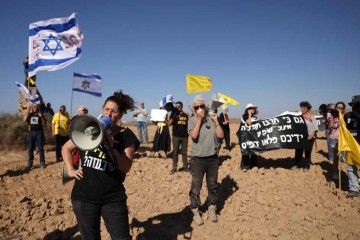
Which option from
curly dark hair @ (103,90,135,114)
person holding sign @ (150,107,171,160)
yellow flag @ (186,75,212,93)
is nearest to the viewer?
curly dark hair @ (103,90,135,114)

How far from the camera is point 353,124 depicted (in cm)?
561

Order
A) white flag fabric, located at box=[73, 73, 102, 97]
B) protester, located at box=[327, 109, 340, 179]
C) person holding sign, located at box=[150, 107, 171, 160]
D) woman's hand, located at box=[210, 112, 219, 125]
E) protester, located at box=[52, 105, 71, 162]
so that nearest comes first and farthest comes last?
1. woman's hand, located at box=[210, 112, 219, 125]
2. protester, located at box=[327, 109, 340, 179]
3. person holding sign, located at box=[150, 107, 171, 160]
4. protester, located at box=[52, 105, 71, 162]
5. white flag fabric, located at box=[73, 73, 102, 97]

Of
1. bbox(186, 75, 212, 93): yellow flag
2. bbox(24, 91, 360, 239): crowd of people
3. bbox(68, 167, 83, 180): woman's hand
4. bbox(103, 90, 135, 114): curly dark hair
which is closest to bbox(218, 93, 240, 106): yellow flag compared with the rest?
bbox(24, 91, 360, 239): crowd of people

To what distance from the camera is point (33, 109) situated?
25.2ft

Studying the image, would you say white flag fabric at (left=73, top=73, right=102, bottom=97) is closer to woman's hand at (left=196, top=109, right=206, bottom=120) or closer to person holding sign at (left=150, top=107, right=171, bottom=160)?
person holding sign at (left=150, top=107, right=171, bottom=160)

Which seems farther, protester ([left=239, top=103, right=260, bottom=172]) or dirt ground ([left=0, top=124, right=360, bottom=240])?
protester ([left=239, top=103, right=260, bottom=172])

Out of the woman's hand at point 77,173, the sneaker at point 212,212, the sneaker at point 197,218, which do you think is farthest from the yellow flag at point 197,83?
the woman's hand at point 77,173

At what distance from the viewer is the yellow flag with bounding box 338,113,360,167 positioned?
17.3 feet

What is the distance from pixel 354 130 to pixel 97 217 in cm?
560

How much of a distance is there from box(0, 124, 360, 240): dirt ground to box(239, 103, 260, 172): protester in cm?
26

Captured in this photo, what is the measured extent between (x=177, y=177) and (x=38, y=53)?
5.07 metres

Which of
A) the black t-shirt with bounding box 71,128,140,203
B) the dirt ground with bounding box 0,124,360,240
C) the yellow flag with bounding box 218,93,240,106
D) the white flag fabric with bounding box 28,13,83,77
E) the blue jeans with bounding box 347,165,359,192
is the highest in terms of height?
the white flag fabric with bounding box 28,13,83,77

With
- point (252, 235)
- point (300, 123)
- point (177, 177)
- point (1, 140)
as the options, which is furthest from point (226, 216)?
point (1, 140)

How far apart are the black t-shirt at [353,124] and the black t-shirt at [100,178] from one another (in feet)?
17.2
